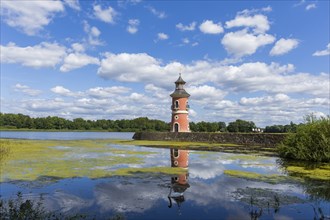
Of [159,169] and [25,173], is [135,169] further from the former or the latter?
[25,173]

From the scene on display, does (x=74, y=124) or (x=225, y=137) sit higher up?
(x=74, y=124)

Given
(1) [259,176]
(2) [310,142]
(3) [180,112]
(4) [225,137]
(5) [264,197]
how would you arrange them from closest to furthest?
(5) [264,197]
(1) [259,176]
(2) [310,142]
(4) [225,137]
(3) [180,112]

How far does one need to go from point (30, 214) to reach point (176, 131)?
136ft

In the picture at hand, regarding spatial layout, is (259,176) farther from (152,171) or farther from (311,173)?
(152,171)

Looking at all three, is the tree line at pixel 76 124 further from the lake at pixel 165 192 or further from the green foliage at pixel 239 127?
the lake at pixel 165 192

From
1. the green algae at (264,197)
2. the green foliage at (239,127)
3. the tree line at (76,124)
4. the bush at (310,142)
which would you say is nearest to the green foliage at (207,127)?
the green foliage at (239,127)

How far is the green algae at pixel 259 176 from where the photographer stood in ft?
45.5

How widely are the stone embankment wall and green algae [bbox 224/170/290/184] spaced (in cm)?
1813

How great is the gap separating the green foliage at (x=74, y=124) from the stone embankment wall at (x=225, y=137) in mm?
72420

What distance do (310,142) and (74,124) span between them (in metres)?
133

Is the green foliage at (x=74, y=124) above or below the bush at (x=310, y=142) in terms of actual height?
above

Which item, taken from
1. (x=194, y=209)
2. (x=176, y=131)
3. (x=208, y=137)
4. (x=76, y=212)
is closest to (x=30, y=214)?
(x=76, y=212)

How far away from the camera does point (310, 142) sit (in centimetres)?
2280

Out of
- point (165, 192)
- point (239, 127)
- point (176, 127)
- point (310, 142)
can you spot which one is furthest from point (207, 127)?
point (165, 192)
